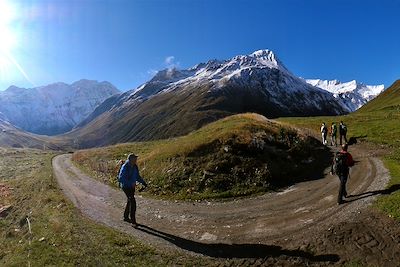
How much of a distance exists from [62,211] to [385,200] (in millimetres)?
18466

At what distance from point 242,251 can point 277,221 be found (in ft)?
Result: 11.4

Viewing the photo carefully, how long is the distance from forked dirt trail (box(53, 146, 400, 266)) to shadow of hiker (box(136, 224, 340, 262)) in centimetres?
4

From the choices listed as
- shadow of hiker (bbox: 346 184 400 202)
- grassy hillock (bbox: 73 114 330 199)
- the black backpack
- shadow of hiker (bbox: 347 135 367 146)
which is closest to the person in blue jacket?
grassy hillock (bbox: 73 114 330 199)

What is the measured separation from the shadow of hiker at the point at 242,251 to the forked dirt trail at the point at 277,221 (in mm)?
42

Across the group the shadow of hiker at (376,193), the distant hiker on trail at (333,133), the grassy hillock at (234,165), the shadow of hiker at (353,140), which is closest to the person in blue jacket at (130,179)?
the grassy hillock at (234,165)

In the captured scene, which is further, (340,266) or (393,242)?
(393,242)

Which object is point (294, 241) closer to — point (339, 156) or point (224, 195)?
point (339, 156)

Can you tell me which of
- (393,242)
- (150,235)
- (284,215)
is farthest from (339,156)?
(150,235)

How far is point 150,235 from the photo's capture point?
58.9 ft

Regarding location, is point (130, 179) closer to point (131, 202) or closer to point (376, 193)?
point (131, 202)

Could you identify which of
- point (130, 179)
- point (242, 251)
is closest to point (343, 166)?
point (242, 251)

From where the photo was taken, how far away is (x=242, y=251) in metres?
15.3

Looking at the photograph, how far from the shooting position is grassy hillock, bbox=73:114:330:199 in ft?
85.3

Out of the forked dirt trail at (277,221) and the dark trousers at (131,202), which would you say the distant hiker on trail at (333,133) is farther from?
the dark trousers at (131,202)
